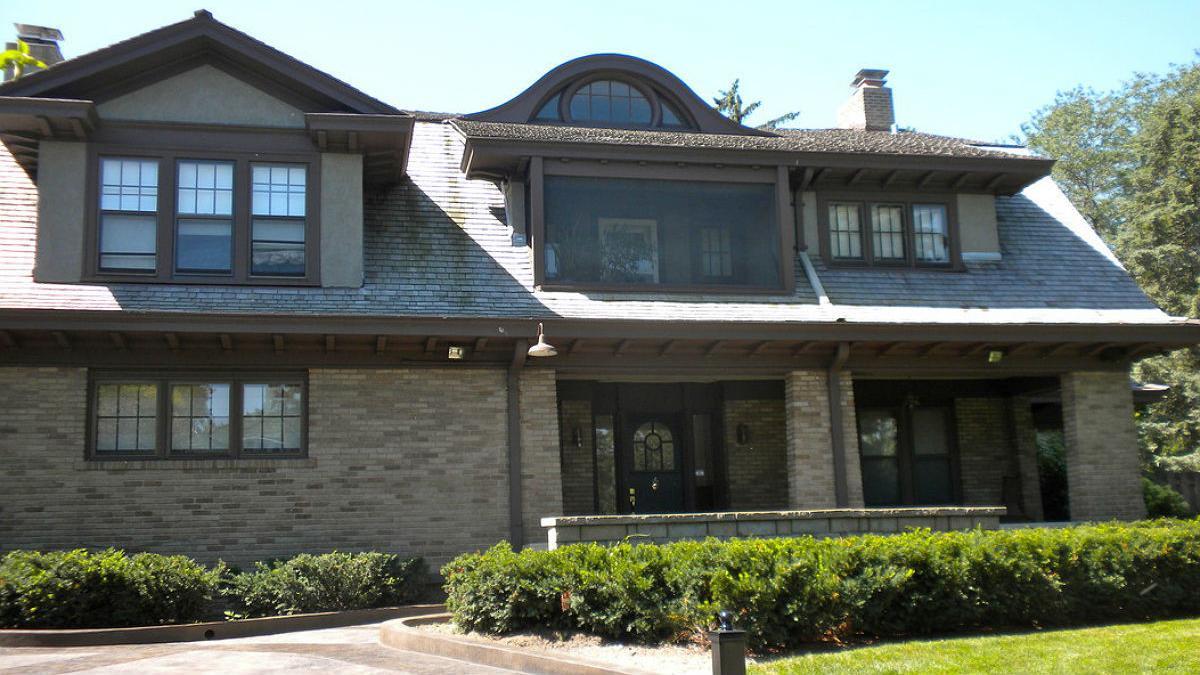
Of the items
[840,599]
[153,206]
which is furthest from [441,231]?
[840,599]

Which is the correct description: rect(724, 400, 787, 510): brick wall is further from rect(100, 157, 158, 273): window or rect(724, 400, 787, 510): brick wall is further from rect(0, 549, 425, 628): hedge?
rect(100, 157, 158, 273): window

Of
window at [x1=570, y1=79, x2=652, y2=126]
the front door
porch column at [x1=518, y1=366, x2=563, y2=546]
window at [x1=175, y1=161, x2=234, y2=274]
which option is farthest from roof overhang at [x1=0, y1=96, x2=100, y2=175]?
the front door

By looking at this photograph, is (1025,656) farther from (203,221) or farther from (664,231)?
(203,221)

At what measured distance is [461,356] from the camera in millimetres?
14852

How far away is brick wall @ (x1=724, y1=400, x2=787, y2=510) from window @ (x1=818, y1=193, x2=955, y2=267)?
108 inches

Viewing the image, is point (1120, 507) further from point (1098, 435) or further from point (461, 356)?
point (461, 356)

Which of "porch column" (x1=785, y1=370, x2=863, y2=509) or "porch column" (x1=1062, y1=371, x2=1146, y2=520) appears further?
"porch column" (x1=1062, y1=371, x2=1146, y2=520)

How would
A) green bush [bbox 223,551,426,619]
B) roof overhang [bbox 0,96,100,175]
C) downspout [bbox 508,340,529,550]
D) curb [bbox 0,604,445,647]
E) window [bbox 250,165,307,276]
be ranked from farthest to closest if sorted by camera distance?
window [bbox 250,165,307,276] < downspout [bbox 508,340,529,550] < roof overhang [bbox 0,96,100,175] < green bush [bbox 223,551,426,619] < curb [bbox 0,604,445,647]

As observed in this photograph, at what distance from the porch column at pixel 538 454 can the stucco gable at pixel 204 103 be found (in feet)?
15.4

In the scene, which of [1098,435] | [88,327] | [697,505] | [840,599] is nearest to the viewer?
[840,599]

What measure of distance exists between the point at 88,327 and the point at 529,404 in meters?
5.43

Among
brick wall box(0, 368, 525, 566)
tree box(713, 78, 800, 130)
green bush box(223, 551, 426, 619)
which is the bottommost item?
green bush box(223, 551, 426, 619)

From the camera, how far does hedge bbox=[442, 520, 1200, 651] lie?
31.0ft

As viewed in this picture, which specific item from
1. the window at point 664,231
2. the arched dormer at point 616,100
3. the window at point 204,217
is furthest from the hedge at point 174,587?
the arched dormer at point 616,100
